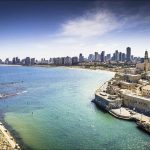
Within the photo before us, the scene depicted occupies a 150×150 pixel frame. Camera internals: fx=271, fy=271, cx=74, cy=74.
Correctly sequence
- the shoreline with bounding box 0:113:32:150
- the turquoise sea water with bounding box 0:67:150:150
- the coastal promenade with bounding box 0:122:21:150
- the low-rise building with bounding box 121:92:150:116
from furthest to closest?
the low-rise building with bounding box 121:92:150:116 → the turquoise sea water with bounding box 0:67:150:150 → the shoreline with bounding box 0:113:32:150 → the coastal promenade with bounding box 0:122:21:150

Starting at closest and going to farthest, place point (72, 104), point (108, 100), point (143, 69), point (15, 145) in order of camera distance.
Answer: point (15, 145) → point (108, 100) → point (72, 104) → point (143, 69)

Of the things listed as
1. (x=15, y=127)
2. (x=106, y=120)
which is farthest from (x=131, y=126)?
(x=15, y=127)

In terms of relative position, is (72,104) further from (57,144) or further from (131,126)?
(57,144)

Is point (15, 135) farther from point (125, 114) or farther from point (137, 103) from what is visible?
point (137, 103)

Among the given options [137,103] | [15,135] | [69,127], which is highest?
[137,103]

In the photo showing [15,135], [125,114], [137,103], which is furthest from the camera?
[137,103]

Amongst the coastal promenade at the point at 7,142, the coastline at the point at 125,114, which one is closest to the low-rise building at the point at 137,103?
the coastline at the point at 125,114

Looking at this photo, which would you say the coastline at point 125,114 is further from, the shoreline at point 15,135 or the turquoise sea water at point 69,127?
the shoreline at point 15,135

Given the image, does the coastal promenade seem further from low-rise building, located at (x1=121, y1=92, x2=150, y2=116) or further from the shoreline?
low-rise building, located at (x1=121, y1=92, x2=150, y2=116)

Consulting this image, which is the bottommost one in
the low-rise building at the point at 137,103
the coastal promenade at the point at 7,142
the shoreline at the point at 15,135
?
the shoreline at the point at 15,135

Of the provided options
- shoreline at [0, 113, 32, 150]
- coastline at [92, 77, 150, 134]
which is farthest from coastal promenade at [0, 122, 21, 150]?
coastline at [92, 77, 150, 134]

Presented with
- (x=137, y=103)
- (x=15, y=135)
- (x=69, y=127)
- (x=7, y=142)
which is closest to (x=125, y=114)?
(x=137, y=103)
